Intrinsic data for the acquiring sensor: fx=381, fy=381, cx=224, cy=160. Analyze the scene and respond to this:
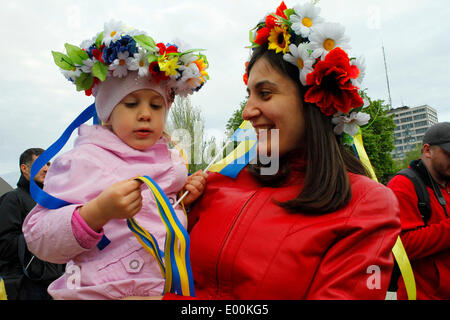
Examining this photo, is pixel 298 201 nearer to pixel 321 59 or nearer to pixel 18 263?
pixel 321 59

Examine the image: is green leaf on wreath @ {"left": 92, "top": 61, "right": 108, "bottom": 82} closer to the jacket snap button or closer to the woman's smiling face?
the woman's smiling face

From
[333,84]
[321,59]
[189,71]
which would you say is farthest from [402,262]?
[189,71]

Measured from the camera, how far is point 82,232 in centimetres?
165

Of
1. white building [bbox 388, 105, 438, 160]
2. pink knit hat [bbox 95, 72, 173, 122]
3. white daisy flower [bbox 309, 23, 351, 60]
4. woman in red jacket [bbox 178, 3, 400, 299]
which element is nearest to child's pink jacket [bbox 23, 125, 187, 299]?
pink knit hat [bbox 95, 72, 173, 122]

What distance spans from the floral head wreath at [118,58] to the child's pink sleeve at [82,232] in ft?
2.51

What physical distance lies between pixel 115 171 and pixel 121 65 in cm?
57

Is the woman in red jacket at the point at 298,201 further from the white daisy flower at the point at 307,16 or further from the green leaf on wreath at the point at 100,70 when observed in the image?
the green leaf on wreath at the point at 100,70

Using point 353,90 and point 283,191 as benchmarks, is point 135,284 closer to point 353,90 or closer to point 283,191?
point 283,191

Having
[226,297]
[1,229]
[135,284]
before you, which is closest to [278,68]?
[226,297]

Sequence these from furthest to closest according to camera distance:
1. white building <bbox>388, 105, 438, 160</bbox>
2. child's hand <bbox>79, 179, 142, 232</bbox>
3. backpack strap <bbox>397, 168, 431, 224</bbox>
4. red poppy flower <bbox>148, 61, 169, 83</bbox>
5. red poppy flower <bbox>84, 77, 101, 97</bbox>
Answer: white building <bbox>388, 105, 438, 160</bbox>
backpack strap <bbox>397, 168, 431, 224</bbox>
red poppy flower <bbox>84, 77, 101, 97</bbox>
red poppy flower <bbox>148, 61, 169, 83</bbox>
child's hand <bbox>79, 179, 142, 232</bbox>

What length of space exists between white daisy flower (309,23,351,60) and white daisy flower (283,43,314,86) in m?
0.04

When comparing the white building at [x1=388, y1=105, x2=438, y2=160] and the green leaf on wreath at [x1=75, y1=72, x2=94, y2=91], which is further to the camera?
the white building at [x1=388, y1=105, x2=438, y2=160]

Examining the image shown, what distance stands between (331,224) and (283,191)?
0.34m

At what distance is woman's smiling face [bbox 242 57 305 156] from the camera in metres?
1.83
